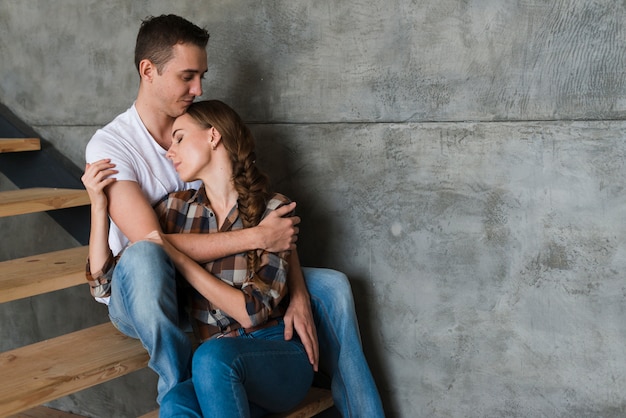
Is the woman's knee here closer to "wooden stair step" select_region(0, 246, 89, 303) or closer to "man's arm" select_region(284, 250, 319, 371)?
"man's arm" select_region(284, 250, 319, 371)

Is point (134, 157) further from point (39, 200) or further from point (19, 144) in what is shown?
point (19, 144)

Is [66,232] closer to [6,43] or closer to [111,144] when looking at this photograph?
[6,43]

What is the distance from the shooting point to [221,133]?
2.16 metres

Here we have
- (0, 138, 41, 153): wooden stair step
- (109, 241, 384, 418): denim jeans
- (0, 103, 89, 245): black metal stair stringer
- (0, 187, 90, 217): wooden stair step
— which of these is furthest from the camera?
(0, 103, 89, 245): black metal stair stringer

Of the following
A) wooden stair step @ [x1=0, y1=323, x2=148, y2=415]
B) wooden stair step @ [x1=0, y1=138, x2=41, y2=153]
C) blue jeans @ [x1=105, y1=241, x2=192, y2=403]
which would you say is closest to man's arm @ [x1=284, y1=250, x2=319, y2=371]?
blue jeans @ [x1=105, y1=241, x2=192, y2=403]

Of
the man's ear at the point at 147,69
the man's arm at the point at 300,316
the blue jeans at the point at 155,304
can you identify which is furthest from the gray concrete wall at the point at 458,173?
the blue jeans at the point at 155,304

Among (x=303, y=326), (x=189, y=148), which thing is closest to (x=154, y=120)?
(x=189, y=148)

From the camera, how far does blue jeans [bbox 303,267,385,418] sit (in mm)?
2330

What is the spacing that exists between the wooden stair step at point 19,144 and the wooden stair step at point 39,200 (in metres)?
0.17

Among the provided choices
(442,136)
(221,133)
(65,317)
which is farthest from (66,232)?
(442,136)

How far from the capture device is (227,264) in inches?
84.4

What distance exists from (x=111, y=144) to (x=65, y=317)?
1426 millimetres

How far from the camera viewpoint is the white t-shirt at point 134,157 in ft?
7.38

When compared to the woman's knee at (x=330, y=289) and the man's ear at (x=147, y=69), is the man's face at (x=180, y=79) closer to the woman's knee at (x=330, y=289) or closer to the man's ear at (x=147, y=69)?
the man's ear at (x=147, y=69)
